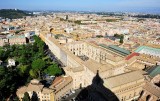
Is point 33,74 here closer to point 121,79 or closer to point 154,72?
point 121,79

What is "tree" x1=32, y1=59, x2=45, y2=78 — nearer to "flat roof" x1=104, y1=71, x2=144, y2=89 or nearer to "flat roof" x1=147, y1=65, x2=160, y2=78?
"flat roof" x1=104, y1=71, x2=144, y2=89

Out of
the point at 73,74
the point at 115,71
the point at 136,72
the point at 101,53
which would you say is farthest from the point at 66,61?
the point at 136,72

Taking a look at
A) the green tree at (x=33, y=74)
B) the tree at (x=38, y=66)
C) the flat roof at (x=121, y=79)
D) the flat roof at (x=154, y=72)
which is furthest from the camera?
the tree at (x=38, y=66)

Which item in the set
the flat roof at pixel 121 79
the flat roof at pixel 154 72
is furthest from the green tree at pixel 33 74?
the flat roof at pixel 154 72

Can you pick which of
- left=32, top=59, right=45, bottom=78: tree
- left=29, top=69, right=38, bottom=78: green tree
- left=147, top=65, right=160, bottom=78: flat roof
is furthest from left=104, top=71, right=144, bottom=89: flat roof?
left=32, top=59, right=45, bottom=78: tree

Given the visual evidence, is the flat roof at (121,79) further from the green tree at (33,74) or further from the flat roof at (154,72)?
the green tree at (33,74)

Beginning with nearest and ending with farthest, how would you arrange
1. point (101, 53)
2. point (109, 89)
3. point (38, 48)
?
point (109, 89) < point (101, 53) < point (38, 48)

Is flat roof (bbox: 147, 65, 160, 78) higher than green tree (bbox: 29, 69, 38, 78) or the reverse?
higher

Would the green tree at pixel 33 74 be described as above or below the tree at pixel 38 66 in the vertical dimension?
below

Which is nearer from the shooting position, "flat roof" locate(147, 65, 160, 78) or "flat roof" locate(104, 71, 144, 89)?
"flat roof" locate(104, 71, 144, 89)

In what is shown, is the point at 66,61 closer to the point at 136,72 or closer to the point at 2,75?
Result: the point at 2,75

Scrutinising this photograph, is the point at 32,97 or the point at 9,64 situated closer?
the point at 32,97
